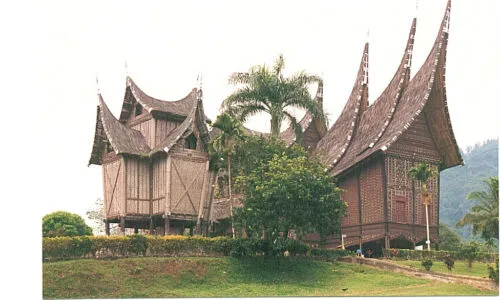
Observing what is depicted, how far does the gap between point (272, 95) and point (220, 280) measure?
29.3 ft

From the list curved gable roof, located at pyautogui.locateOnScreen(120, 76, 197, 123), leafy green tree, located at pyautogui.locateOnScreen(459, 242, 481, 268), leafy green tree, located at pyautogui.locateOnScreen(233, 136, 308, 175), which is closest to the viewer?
leafy green tree, located at pyautogui.locateOnScreen(459, 242, 481, 268)

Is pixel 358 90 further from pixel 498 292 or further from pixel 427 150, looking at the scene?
pixel 498 292

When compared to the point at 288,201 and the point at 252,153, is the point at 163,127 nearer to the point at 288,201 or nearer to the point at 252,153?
the point at 252,153

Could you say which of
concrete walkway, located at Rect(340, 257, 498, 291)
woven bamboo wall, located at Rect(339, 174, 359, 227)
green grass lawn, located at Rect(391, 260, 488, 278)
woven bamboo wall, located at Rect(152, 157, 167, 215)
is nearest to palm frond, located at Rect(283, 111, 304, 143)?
woven bamboo wall, located at Rect(339, 174, 359, 227)

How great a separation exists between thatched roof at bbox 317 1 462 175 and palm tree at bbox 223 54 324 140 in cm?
298

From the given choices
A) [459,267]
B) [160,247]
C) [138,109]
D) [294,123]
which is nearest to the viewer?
[160,247]

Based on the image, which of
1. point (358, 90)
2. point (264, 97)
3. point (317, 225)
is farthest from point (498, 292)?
point (358, 90)

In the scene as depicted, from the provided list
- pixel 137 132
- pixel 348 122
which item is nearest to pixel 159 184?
pixel 137 132

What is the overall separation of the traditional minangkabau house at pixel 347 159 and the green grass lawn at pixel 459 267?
371 centimetres

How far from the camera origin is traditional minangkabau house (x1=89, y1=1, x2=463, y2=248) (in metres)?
30.9

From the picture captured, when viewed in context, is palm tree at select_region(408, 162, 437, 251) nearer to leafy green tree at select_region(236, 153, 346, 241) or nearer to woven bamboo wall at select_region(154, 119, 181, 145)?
leafy green tree at select_region(236, 153, 346, 241)

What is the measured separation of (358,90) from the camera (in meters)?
36.2

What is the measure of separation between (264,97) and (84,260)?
10078 mm

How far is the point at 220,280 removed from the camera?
995 inches
